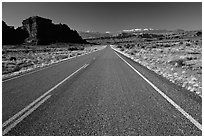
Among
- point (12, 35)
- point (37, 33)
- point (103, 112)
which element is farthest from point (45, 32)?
point (103, 112)

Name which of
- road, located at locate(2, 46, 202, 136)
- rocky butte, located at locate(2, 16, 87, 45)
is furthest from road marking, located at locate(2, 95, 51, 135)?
rocky butte, located at locate(2, 16, 87, 45)

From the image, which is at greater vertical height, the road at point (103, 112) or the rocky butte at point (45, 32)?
the rocky butte at point (45, 32)

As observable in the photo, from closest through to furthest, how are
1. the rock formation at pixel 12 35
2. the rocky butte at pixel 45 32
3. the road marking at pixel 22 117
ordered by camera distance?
the road marking at pixel 22 117 → the rock formation at pixel 12 35 → the rocky butte at pixel 45 32

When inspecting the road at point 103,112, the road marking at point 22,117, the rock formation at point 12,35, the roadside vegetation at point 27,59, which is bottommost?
the roadside vegetation at point 27,59

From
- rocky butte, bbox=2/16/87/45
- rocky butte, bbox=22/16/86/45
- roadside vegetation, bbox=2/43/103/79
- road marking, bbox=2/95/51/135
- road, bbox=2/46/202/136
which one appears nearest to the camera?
road, bbox=2/46/202/136

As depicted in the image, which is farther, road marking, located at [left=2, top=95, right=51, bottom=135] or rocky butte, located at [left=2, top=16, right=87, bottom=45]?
rocky butte, located at [left=2, top=16, right=87, bottom=45]

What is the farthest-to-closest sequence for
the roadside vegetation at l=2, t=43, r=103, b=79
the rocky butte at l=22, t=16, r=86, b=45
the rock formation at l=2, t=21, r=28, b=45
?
the rocky butte at l=22, t=16, r=86, b=45
the rock formation at l=2, t=21, r=28, b=45
the roadside vegetation at l=2, t=43, r=103, b=79

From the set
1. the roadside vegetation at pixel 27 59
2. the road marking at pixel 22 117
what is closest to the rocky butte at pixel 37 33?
the roadside vegetation at pixel 27 59

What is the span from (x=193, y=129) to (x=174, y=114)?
2.50ft

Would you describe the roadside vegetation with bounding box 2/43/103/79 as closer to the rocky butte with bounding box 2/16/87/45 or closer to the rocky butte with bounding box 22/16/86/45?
the rocky butte with bounding box 2/16/87/45

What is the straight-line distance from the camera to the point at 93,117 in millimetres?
4551

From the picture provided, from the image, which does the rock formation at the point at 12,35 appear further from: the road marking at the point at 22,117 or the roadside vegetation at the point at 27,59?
the road marking at the point at 22,117

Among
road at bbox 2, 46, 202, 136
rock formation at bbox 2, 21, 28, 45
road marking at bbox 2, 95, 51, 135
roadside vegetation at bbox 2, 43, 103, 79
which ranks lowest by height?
roadside vegetation at bbox 2, 43, 103, 79

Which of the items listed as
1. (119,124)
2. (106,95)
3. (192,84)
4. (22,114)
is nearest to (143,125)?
(119,124)
